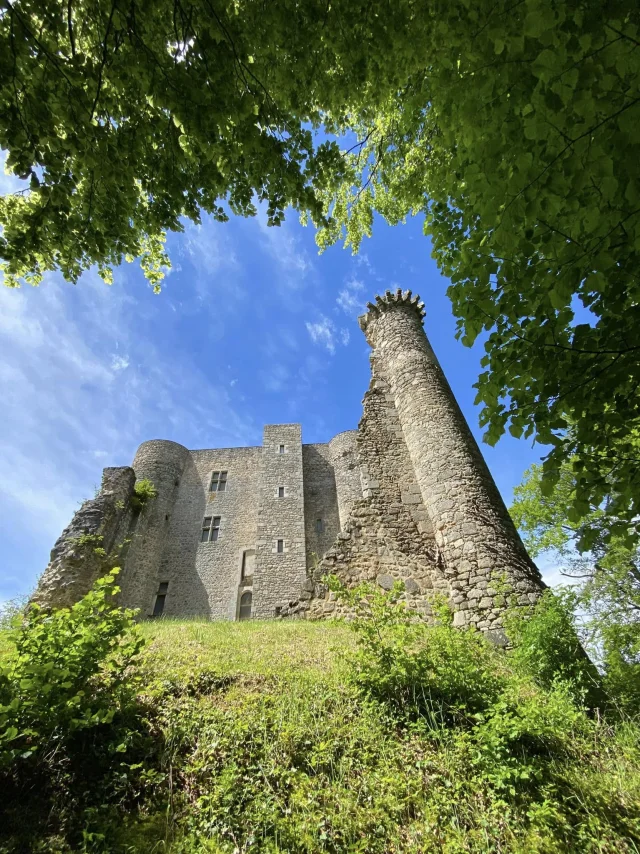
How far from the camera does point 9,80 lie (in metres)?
2.89

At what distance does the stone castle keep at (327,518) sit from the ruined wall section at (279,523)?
61mm

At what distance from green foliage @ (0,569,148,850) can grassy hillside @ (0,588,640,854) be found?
20 millimetres

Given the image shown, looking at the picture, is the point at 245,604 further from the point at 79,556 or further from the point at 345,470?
the point at 79,556

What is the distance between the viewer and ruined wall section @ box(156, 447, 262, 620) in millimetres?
18497

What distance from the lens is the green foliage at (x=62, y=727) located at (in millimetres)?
2383

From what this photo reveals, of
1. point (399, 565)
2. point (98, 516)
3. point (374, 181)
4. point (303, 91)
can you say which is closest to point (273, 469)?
point (98, 516)

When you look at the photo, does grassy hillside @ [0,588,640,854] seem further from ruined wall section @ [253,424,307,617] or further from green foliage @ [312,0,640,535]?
ruined wall section @ [253,424,307,617]

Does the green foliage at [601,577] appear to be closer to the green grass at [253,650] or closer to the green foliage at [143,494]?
the green grass at [253,650]

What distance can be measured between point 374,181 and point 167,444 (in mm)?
18497

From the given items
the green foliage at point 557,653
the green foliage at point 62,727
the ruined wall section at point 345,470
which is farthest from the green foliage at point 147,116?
the ruined wall section at point 345,470

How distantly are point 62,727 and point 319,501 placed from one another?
1933 centimetres

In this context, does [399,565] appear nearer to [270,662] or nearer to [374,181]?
[270,662]

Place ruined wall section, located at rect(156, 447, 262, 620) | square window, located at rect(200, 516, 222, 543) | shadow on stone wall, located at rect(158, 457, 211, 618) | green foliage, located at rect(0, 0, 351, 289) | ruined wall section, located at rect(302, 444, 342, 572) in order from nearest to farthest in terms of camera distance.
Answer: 1. green foliage, located at rect(0, 0, 351, 289)
2. shadow on stone wall, located at rect(158, 457, 211, 618)
3. ruined wall section, located at rect(156, 447, 262, 620)
4. ruined wall section, located at rect(302, 444, 342, 572)
5. square window, located at rect(200, 516, 222, 543)

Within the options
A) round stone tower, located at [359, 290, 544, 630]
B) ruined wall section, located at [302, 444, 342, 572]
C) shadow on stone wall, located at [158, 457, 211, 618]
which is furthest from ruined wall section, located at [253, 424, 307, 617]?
round stone tower, located at [359, 290, 544, 630]
